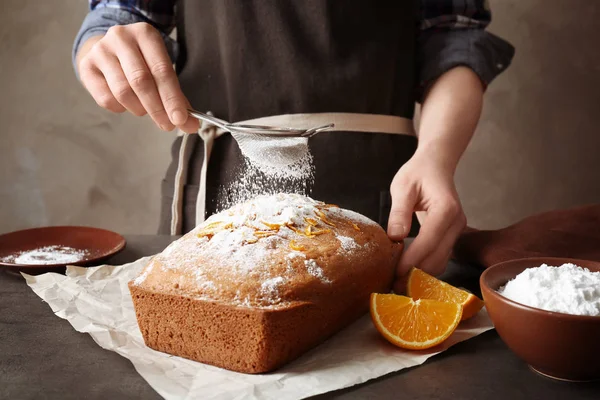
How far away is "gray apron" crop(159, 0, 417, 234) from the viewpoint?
1.56 meters

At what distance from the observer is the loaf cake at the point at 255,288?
35.4 inches

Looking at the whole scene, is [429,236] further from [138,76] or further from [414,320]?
[138,76]

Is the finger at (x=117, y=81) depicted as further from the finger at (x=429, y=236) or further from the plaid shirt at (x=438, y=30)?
the finger at (x=429, y=236)

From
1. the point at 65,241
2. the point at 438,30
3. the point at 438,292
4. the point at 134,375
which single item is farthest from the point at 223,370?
the point at 438,30

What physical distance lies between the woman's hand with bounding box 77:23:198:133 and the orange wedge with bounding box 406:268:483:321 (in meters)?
0.56

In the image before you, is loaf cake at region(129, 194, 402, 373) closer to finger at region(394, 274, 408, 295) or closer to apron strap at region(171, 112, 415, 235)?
finger at region(394, 274, 408, 295)

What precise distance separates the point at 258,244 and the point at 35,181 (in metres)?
1.78

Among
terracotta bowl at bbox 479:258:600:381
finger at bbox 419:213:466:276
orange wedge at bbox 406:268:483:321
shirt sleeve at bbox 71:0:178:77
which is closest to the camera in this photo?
terracotta bowl at bbox 479:258:600:381

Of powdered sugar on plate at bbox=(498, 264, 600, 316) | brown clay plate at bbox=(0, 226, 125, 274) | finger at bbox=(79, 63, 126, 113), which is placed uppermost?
finger at bbox=(79, 63, 126, 113)

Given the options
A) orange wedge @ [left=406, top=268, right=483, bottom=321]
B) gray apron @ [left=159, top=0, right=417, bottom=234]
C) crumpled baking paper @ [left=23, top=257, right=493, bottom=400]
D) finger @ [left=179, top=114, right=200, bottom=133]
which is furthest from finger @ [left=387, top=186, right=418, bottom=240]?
finger @ [left=179, top=114, right=200, bottom=133]

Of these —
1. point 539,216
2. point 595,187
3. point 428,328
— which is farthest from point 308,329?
point 595,187

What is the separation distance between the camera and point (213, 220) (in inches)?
44.9

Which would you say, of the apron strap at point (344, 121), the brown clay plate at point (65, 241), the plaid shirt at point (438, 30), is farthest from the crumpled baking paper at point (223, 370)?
the plaid shirt at point (438, 30)

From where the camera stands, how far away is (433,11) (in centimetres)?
166
